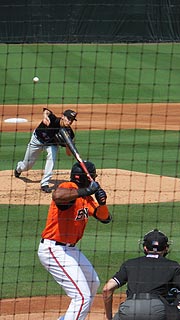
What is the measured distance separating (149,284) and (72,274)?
1.14m

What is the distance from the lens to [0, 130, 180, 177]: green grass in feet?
Answer: 50.7

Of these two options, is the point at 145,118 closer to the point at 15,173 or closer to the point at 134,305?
the point at 15,173

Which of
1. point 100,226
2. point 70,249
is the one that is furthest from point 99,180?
point 70,249

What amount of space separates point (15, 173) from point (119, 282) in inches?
289

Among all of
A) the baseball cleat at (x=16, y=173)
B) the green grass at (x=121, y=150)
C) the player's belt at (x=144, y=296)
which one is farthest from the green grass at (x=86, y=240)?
the player's belt at (x=144, y=296)

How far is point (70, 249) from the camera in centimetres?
787

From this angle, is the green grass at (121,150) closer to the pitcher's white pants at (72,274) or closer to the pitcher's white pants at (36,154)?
the pitcher's white pants at (36,154)

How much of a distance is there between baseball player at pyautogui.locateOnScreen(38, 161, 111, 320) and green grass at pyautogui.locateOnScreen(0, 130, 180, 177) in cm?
689

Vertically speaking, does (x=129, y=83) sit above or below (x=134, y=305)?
above

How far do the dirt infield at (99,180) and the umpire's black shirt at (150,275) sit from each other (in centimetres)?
184

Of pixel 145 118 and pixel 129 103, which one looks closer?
pixel 145 118

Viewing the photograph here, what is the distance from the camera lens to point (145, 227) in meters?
11.5

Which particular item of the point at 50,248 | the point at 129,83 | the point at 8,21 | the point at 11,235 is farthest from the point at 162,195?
the point at 8,21

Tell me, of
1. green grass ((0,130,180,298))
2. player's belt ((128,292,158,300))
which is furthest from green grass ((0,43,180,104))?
player's belt ((128,292,158,300))
